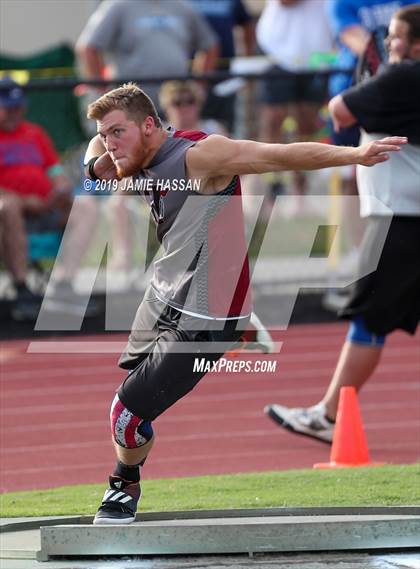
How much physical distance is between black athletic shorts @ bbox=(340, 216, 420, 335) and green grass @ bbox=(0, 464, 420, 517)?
90 centimetres

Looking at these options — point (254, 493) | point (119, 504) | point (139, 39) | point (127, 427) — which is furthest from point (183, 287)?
point (139, 39)

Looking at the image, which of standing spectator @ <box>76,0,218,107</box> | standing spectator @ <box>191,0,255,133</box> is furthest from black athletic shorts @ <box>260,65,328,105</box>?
standing spectator @ <box>76,0,218,107</box>

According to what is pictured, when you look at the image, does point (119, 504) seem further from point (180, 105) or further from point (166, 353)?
point (180, 105)

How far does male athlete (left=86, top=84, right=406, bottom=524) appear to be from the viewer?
242 inches

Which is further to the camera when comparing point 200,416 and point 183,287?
point 200,416

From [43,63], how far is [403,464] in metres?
11.6

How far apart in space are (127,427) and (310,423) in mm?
2378

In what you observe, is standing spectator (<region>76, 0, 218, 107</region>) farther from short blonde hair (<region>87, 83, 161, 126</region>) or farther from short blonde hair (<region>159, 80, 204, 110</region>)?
short blonde hair (<region>87, 83, 161, 126</region>)

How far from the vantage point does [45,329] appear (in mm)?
12703

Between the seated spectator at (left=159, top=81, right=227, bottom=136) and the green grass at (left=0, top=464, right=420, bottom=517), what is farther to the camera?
the seated spectator at (left=159, top=81, right=227, bottom=136)

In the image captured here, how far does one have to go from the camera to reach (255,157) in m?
6.10

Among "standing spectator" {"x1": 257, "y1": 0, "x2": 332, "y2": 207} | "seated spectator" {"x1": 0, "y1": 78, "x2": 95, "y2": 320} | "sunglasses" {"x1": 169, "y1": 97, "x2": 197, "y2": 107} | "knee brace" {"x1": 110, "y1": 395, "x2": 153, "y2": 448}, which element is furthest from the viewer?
"standing spectator" {"x1": 257, "y1": 0, "x2": 332, "y2": 207}

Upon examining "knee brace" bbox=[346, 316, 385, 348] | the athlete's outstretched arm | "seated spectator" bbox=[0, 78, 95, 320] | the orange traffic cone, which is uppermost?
the athlete's outstretched arm

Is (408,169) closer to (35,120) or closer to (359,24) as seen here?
(359,24)
